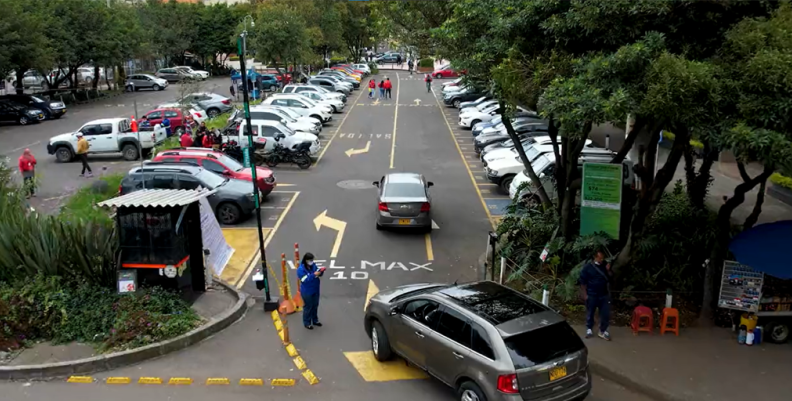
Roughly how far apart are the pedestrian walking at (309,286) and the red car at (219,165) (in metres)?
8.29

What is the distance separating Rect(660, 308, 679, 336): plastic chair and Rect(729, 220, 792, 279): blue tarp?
134cm

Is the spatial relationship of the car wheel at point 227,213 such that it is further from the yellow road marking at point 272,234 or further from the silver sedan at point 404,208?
the silver sedan at point 404,208

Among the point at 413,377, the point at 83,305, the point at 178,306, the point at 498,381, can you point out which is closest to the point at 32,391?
the point at 83,305

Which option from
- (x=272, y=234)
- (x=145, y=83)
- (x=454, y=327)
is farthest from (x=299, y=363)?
(x=145, y=83)

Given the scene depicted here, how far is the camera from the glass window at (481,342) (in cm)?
746

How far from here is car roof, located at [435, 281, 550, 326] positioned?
790 centimetres

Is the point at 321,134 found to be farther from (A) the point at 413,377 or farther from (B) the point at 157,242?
(A) the point at 413,377

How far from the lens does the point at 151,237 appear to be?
1085cm

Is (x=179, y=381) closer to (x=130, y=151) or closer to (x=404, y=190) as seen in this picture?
(x=404, y=190)

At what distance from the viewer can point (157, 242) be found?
10.9 metres

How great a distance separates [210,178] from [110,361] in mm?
8672

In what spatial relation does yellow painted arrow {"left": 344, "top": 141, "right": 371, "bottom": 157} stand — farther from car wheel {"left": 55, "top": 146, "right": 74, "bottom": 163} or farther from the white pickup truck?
car wheel {"left": 55, "top": 146, "right": 74, "bottom": 163}

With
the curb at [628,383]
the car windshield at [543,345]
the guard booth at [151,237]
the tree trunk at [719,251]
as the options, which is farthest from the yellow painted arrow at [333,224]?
the car windshield at [543,345]

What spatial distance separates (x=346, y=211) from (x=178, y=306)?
25.5 feet
